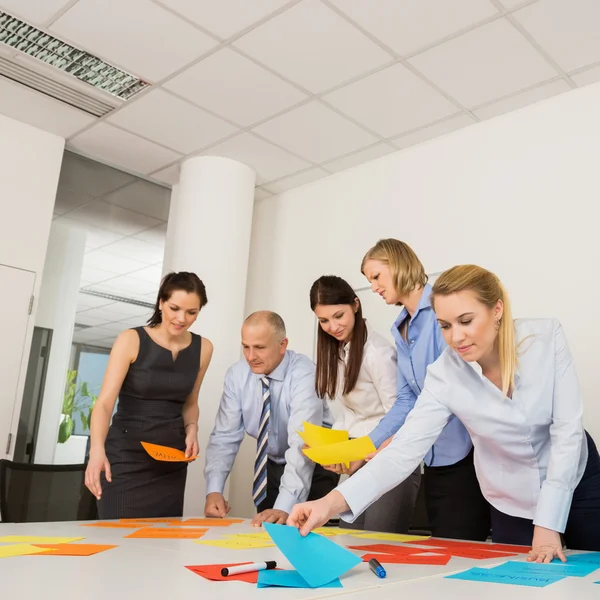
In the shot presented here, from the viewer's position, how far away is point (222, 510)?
222 centimetres

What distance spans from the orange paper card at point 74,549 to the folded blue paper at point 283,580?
38 centimetres

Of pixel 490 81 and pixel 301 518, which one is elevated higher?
pixel 490 81

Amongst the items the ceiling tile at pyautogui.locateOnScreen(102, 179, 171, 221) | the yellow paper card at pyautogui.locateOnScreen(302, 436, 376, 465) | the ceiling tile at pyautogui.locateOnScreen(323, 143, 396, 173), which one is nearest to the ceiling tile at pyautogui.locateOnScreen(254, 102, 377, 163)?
the ceiling tile at pyautogui.locateOnScreen(323, 143, 396, 173)

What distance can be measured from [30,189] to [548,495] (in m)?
3.37

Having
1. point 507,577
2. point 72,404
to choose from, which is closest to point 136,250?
point 72,404

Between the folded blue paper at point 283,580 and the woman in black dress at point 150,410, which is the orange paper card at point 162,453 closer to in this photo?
the woman in black dress at point 150,410

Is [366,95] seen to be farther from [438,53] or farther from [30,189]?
[30,189]

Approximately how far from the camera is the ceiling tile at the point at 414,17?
259cm

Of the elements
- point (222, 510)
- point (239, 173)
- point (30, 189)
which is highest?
point (239, 173)

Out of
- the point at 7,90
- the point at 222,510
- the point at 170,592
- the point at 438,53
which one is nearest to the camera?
the point at 170,592

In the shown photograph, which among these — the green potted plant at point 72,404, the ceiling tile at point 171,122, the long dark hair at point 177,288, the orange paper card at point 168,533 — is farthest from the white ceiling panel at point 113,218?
the orange paper card at point 168,533

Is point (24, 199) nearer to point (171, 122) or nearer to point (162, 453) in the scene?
point (171, 122)

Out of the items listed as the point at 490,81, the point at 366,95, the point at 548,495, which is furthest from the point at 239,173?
the point at 548,495

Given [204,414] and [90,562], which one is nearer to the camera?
[90,562]
